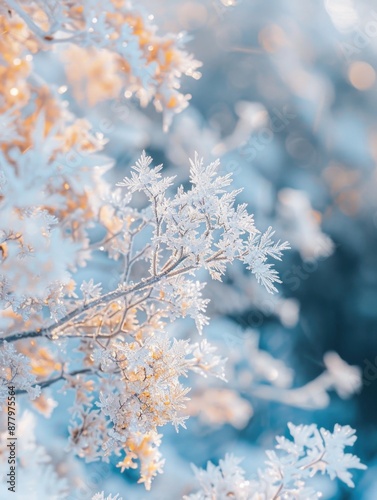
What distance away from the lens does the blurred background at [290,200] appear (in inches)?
134

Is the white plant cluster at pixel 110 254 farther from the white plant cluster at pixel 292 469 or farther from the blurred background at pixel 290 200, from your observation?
the blurred background at pixel 290 200

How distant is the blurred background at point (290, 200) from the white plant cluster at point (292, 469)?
1843 millimetres

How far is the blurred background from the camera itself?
342cm

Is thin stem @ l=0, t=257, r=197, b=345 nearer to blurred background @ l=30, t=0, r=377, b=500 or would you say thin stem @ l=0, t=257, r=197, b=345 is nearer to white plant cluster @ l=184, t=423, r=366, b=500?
white plant cluster @ l=184, t=423, r=366, b=500

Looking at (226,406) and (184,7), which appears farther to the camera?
(226,406)

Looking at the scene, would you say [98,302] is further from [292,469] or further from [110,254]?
[292,469]

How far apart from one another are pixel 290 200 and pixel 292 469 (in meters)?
2.76

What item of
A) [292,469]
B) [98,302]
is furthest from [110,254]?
[292,469]

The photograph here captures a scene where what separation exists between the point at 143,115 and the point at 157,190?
88.3 inches

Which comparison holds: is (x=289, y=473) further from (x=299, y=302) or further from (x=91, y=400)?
(x=299, y=302)

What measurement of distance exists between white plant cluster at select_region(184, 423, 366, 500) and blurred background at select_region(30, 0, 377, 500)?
1.84 meters

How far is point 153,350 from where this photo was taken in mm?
1269

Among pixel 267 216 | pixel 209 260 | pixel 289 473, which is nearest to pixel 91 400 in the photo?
pixel 289 473

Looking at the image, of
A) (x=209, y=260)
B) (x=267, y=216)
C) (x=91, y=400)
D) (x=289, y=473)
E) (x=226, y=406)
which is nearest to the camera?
(x=209, y=260)
